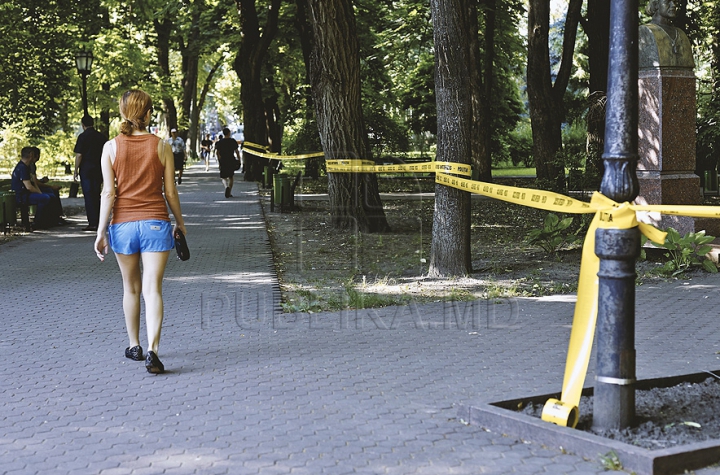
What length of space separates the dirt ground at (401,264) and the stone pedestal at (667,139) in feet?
3.74

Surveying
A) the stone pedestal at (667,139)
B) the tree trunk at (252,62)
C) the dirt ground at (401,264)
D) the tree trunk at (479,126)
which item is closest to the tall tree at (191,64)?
the tree trunk at (252,62)

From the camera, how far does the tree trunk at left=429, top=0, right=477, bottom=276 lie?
1088cm

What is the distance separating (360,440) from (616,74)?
7.98ft

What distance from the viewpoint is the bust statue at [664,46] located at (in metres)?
12.5

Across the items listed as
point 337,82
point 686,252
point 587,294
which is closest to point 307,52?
point 337,82

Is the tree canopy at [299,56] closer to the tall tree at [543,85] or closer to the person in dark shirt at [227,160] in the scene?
the tall tree at [543,85]

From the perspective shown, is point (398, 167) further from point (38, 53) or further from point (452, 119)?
point (38, 53)

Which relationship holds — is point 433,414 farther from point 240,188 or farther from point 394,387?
point 240,188

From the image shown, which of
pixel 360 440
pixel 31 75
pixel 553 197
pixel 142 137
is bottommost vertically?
pixel 360 440

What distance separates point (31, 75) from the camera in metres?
30.5

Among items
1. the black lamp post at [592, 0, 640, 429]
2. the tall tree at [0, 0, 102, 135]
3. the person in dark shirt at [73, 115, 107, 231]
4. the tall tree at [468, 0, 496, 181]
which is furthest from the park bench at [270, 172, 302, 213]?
the black lamp post at [592, 0, 640, 429]

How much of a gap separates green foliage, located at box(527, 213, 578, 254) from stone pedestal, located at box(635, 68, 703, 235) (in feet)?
3.40

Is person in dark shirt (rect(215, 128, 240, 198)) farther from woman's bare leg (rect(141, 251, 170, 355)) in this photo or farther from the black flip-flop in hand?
woman's bare leg (rect(141, 251, 170, 355))

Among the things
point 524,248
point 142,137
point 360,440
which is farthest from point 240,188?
point 360,440
